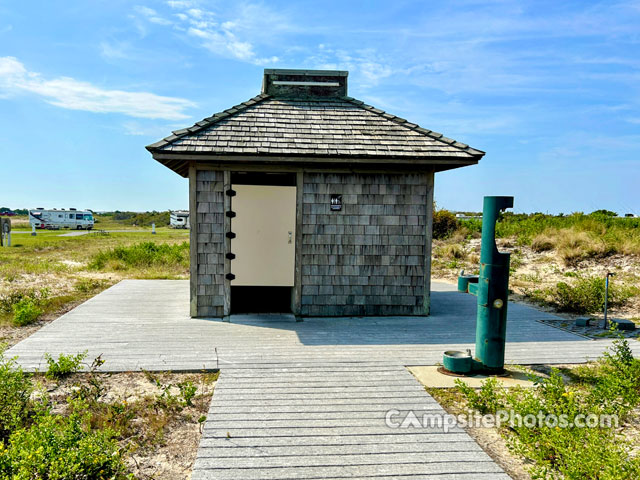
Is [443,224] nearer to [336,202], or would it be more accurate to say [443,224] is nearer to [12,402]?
[336,202]

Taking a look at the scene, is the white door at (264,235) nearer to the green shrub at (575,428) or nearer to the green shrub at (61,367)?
the green shrub at (61,367)

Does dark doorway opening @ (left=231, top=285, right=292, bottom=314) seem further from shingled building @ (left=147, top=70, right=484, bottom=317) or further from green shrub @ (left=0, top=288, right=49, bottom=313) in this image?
green shrub @ (left=0, top=288, right=49, bottom=313)

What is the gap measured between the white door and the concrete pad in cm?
331


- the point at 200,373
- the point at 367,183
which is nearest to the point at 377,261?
the point at 367,183

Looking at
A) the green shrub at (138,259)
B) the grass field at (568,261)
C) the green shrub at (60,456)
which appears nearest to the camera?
the green shrub at (60,456)

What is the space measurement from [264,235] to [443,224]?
16365 mm

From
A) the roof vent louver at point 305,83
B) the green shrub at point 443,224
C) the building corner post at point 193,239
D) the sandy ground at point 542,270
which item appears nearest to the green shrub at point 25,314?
the building corner post at point 193,239

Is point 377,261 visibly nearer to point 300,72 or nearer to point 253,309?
point 253,309

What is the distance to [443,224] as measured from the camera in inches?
902

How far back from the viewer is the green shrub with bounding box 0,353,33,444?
377 cm

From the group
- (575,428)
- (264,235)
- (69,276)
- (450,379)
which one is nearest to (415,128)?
(264,235)

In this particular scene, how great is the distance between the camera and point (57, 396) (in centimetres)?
462

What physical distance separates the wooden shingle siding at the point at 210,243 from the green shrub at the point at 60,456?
4.65m

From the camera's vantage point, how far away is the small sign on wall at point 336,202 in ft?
26.2
